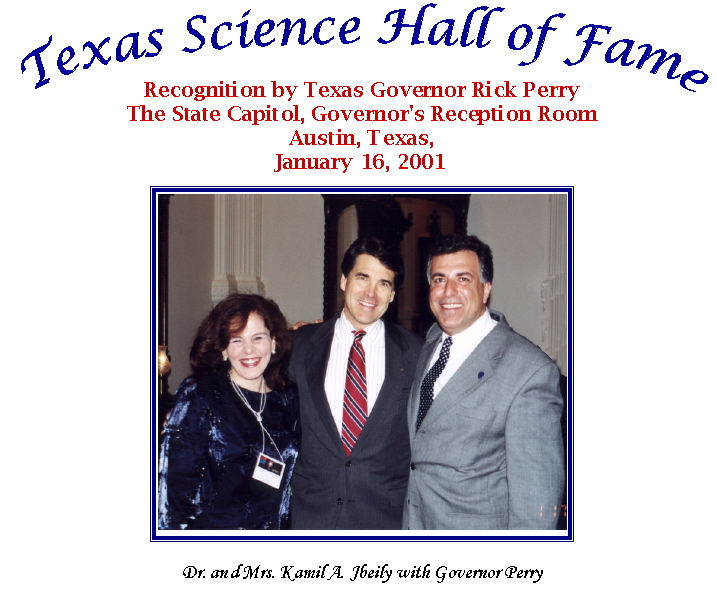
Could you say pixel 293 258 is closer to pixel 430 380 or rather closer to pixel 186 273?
pixel 186 273

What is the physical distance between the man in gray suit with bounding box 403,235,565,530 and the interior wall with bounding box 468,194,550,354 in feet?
3.12

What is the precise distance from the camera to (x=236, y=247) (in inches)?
179

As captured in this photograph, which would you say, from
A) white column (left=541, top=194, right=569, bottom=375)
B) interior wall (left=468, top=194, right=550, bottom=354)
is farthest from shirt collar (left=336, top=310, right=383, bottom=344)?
white column (left=541, top=194, right=569, bottom=375)

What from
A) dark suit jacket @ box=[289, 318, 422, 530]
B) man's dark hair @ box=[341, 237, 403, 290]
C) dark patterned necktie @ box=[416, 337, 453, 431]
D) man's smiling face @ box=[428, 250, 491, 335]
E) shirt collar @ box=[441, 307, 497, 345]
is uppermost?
man's dark hair @ box=[341, 237, 403, 290]

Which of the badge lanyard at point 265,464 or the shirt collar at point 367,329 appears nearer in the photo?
the badge lanyard at point 265,464

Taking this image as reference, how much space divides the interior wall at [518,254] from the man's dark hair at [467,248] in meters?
0.78

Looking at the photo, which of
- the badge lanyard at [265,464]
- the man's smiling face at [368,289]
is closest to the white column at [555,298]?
the man's smiling face at [368,289]

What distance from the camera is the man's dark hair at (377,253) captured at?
11.3 ft

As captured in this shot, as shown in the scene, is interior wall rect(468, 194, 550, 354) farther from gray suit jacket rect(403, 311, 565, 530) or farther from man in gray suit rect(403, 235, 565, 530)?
gray suit jacket rect(403, 311, 565, 530)

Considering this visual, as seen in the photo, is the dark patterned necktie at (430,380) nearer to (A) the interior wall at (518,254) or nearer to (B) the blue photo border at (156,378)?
(B) the blue photo border at (156,378)

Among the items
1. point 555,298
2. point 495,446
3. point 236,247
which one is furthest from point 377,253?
point 555,298

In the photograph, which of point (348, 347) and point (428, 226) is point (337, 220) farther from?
point (348, 347)

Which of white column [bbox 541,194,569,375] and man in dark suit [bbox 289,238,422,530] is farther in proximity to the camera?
white column [bbox 541,194,569,375]

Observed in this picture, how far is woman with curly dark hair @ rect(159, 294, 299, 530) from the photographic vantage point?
3168 millimetres
